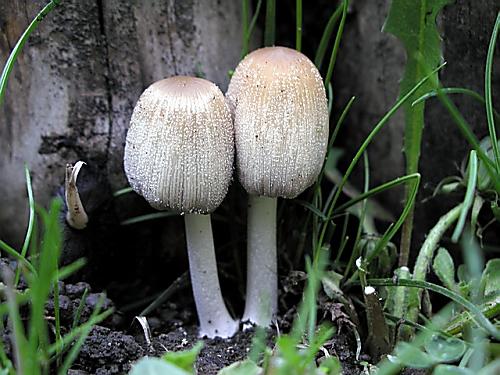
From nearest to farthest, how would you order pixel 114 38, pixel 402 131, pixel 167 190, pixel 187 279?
pixel 167 190 < pixel 114 38 < pixel 187 279 < pixel 402 131

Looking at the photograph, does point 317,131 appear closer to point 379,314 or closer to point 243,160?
point 243,160

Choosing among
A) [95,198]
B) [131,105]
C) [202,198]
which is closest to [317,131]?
[202,198]

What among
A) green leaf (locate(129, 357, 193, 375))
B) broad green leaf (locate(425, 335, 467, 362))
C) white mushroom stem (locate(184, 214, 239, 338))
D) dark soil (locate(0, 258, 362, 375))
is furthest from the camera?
white mushroom stem (locate(184, 214, 239, 338))

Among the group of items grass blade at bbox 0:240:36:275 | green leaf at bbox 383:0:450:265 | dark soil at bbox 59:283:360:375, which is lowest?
dark soil at bbox 59:283:360:375

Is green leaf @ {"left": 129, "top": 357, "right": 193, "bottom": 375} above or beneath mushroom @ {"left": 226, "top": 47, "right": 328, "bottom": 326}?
beneath

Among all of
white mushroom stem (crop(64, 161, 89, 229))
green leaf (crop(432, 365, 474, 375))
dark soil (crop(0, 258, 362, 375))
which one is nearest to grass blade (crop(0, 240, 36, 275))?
dark soil (crop(0, 258, 362, 375))

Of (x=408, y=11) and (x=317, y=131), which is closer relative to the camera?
(x=317, y=131)

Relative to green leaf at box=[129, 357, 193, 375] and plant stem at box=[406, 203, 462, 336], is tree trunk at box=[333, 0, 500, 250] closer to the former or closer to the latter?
plant stem at box=[406, 203, 462, 336]
